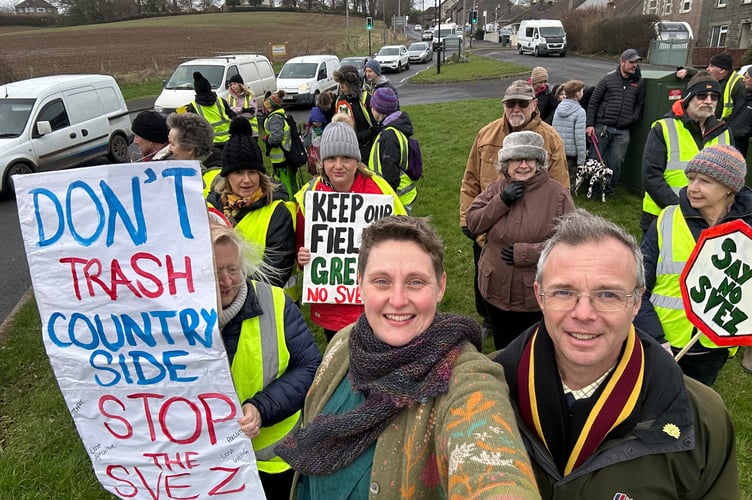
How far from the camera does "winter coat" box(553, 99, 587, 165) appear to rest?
281 inches

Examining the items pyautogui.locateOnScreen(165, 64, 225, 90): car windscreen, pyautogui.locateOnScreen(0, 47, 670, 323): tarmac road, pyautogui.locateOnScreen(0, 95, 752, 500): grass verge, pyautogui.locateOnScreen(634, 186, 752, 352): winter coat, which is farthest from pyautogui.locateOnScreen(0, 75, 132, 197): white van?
pyautogui.locateOnScreen(634, 186, 752, 352): winter coat

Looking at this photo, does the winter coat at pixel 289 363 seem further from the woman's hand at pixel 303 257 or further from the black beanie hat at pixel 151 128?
the black beanie hat at pixel 151 128

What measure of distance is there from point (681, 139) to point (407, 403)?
12.9 feet

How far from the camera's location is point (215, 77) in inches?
617

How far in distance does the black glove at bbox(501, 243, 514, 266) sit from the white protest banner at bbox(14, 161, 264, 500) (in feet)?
6.30

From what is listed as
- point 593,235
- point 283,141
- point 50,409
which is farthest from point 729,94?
point 50,409

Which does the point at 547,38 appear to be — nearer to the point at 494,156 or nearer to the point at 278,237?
the point at 494,156

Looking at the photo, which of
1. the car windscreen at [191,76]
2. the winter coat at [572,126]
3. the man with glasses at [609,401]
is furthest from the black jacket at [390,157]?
the car windscreen at [191,76]

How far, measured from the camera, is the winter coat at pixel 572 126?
7133 millimetres

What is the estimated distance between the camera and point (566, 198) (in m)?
3.22

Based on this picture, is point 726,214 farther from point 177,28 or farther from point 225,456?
point 177,28

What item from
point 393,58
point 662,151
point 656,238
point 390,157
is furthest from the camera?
point 393,58

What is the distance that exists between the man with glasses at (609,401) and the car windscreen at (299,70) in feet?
64.1

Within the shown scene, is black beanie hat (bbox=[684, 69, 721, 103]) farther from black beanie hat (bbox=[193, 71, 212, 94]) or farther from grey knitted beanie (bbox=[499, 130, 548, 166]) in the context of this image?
black beanie hat (bbox=[193, 71, 212, 94])
